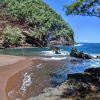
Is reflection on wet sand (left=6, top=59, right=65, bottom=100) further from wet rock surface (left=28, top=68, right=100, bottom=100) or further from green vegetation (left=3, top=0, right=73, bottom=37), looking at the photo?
green vegetation (left=3, top=0, right=73, bottom=37)

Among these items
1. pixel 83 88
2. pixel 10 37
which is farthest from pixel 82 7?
pixel 10 37

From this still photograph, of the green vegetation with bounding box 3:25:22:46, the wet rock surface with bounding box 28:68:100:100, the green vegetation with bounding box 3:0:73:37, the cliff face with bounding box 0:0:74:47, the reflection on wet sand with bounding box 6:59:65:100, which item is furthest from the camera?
the green vegetation with bounding box 3:0:73:37

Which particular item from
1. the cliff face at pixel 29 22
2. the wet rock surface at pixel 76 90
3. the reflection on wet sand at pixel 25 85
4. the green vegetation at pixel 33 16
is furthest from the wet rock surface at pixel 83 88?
the green vegetation at pixel 33 16

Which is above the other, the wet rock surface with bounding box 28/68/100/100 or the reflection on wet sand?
the wet rock surface with bounding box 28/68/100/100

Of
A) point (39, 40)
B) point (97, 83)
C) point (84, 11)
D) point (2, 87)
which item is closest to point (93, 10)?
point (84, 11)

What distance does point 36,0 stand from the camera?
12262 cm

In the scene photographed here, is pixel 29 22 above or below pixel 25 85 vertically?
above

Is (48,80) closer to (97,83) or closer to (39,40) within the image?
(97,83)

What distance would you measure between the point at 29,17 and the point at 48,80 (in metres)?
86.3

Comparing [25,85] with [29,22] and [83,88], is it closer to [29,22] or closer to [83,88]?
[83,88]

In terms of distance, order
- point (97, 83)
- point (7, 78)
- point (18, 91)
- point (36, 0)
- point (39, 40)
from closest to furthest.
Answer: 1. point (97, 83)
2. point (18, 91)
3. point (7, 78)
4. point (39, 40)
5. point (36, 0)

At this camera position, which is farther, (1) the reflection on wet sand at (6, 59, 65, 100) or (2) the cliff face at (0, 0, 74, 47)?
(2) the cliff face at (0, 0, 74, 47)

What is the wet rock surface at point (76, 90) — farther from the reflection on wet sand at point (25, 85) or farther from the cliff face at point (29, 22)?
the cliff face at point (29, 22)

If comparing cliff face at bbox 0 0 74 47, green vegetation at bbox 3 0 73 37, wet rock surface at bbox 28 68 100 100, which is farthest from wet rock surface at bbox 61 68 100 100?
green vegetation at bbox 3 0 73 37
